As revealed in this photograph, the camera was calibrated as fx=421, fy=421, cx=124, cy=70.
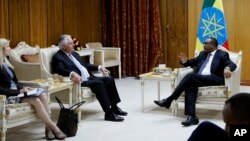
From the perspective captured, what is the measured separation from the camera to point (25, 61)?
6.50 metres

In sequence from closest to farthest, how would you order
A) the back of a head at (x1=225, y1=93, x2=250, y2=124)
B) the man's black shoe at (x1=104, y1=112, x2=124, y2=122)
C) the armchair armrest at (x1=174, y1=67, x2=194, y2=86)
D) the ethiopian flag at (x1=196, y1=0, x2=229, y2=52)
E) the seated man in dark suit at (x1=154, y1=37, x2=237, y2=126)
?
the back of a head at (x1=225, y1=93, x2=250, y2=124) < the seated man in dark suit at (x1=154, y1=37, x2=237, y2=126) < the man's black shoe at (x1=104, y1=112, x2=124, y2=122) < the armchair armrest at (x1=174, y1=67, x2=194, y2=86) < the ethiopian flag at (x1=196, y1=0, x2=229, y2=52)

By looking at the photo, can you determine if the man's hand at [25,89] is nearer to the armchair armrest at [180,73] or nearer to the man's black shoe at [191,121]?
the man's black shoe at [191,121]

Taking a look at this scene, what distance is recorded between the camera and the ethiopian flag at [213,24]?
23.1 ft

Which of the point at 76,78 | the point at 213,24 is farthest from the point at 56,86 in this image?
the point at 213,24

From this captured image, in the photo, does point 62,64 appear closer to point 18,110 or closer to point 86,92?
point 86,92

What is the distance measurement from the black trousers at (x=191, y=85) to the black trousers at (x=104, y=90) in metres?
0.75

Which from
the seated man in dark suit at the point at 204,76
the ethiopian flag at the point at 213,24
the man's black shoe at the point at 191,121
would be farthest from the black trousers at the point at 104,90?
the ethiopian flag at the point at 213,24

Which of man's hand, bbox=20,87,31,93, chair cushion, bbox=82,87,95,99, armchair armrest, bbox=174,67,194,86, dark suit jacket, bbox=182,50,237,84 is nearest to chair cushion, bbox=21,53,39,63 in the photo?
chair cushion, bbox=82,87,95,99

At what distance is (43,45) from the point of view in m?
7.26

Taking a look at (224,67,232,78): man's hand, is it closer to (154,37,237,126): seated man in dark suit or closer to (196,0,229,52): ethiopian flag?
(154,37,237,126): seated man in dark suit

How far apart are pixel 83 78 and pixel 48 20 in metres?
2.57

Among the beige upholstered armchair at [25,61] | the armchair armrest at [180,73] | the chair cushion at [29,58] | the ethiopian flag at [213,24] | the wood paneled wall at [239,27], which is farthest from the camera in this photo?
the wood paneled wall at [239,27]

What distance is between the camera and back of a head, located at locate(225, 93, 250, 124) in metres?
1.70

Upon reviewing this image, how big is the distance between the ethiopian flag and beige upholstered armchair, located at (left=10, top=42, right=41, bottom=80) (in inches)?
109
